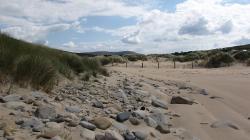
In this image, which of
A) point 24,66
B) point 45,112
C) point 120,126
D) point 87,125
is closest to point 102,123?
point 87,125

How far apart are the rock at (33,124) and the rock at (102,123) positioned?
105 centimetres

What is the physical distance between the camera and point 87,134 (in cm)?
629

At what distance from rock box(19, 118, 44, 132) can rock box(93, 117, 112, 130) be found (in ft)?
3.46

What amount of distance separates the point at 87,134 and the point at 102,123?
0.62 m

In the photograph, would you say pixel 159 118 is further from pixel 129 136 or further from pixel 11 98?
pixel 11 98

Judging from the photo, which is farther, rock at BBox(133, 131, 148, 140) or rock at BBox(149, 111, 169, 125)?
rock at BBox(149, 111, 169, 125)

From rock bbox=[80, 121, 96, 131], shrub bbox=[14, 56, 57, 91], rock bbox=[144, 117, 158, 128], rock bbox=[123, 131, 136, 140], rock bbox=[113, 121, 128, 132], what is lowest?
rock bbox=[144, 117, 158, 128]

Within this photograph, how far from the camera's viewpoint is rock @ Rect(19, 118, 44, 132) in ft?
19.3

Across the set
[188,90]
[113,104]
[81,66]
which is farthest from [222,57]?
[113,104]

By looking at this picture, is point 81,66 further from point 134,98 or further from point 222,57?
point 222,57

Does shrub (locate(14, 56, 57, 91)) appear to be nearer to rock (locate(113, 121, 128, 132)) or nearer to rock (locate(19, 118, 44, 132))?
rock (locate(113, 121, 128, 132))

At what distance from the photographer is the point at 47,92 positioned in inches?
326

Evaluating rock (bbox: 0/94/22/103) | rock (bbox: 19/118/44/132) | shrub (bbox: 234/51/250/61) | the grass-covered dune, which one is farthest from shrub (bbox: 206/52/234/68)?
rock (bbox: 19/118/44/132)

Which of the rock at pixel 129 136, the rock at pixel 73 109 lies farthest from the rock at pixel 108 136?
the rock at pixel 73 109
